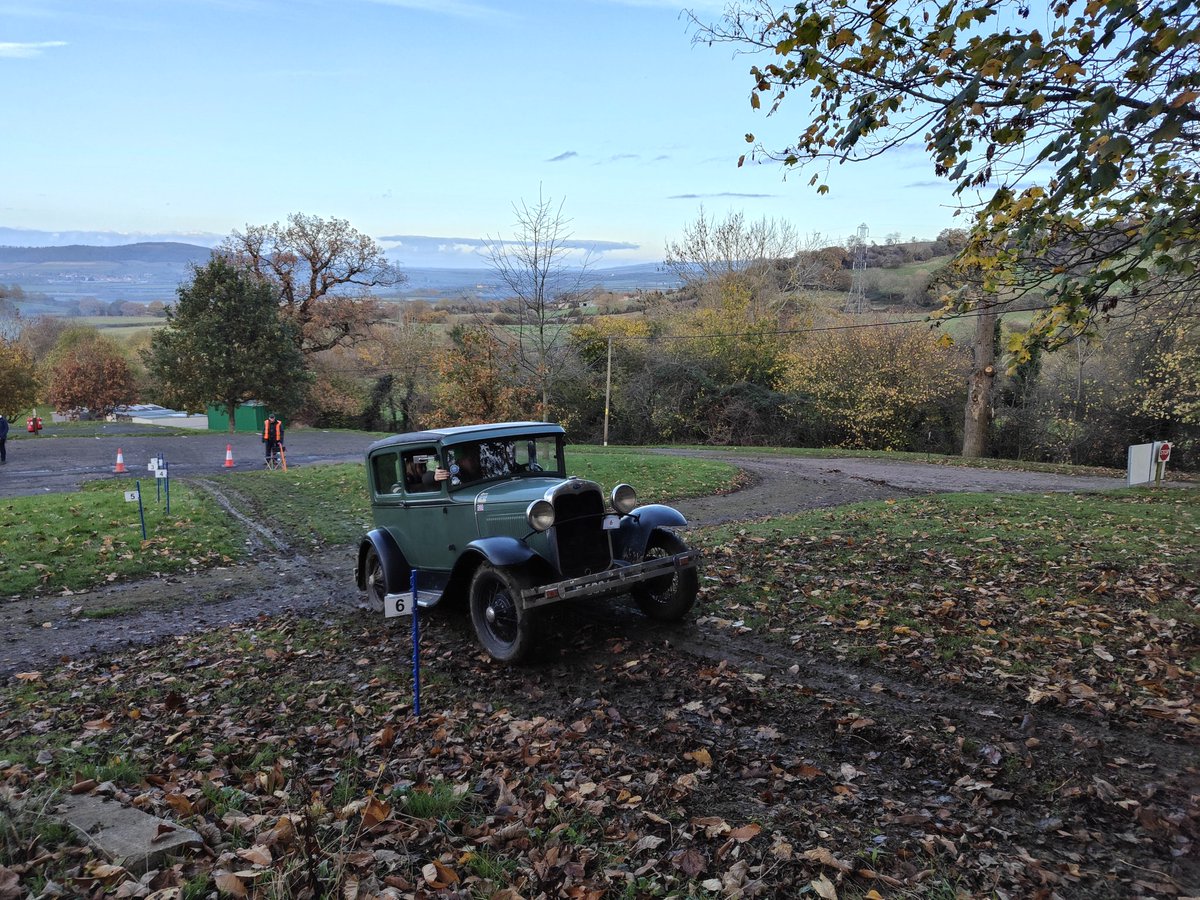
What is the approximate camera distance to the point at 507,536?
22.8ft

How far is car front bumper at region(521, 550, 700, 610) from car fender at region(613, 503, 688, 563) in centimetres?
35

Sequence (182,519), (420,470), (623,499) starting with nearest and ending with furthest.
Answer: (623,499)
(420,470)
(182,519)

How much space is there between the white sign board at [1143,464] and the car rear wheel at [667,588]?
609 inches

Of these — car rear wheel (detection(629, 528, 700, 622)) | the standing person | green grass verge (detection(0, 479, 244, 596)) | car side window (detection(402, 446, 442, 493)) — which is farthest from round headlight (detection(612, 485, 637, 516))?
the standing person

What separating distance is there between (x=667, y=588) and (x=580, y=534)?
4.05 ft

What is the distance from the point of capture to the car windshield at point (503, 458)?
7.66 m

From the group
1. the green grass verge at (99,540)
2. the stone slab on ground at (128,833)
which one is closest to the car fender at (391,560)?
the stone slab on ground at (128,833)

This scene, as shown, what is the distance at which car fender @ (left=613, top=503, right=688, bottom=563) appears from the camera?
745cm

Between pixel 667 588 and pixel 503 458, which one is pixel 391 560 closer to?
pixel 503 458

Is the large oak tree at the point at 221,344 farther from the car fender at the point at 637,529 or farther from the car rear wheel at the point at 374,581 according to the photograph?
the car fender at the point at 637,529

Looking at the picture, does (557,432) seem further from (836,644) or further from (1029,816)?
(1029,816)

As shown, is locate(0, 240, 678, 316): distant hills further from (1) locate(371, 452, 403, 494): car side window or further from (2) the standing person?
(1) locate(371, 452, 403, 494): car side window

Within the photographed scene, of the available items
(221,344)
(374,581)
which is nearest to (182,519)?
(374,581)

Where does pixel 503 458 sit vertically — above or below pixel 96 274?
below
